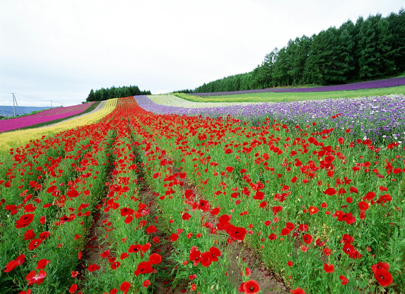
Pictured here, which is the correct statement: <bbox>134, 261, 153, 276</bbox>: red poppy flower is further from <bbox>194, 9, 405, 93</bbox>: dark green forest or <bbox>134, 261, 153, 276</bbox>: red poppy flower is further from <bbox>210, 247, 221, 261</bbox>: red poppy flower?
<bbox>194, 9, 405, 93</bbox>: dark green forest

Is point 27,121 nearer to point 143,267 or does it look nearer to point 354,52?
point 143,267

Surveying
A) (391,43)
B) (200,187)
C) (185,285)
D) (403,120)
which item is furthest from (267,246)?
(391,43)

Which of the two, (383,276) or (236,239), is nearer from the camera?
(383,276)

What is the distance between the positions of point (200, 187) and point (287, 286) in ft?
8.34

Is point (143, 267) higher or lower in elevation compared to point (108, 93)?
lower

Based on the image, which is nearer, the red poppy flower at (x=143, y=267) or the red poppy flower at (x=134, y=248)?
the red poppy flower at (x=143, y=267)

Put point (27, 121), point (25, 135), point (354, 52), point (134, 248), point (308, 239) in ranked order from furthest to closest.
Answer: point (354, 52), point (27, 121), point (25, 135), point (134, 248), point (308, 239)

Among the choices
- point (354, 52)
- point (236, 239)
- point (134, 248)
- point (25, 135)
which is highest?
point (354, 52)

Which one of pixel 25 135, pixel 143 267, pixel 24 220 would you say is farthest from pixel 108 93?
pixel 143 267

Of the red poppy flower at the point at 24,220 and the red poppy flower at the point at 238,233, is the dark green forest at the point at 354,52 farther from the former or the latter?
the red poppy flower at the point at 24,220

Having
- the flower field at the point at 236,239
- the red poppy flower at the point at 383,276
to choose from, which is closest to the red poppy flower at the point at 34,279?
the flower field at the point at 236,239

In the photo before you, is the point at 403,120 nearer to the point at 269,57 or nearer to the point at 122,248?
the point at 122,248

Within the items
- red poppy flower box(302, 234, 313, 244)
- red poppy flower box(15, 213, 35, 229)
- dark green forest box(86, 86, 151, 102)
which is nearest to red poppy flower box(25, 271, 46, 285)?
red poppy flower box(15, 213, 35, 229)

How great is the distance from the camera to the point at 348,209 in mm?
2490
